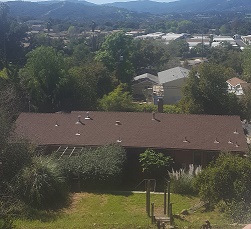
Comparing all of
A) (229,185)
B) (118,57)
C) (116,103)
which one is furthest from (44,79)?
(229,185)

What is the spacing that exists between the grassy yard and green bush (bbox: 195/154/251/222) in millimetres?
560

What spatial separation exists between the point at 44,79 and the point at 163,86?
18202 mm

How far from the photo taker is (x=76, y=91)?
34188 millimetres

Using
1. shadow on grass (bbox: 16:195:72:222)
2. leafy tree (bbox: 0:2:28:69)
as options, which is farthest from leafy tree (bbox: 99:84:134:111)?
leafy tree (bbox: 0:2:28:69)

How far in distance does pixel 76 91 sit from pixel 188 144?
15.4m

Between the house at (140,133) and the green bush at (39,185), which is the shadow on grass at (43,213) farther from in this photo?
the house at (140,133)

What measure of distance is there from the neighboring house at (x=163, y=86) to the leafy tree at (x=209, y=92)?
37.8 feet

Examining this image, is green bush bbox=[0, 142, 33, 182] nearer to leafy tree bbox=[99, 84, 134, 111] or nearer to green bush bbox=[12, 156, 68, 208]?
green bush bbox=[12, 156, 68, 208]

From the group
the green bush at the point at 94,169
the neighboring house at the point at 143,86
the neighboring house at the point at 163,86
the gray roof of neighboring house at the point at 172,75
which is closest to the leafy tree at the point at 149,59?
the neighboring house at the point at 163,86

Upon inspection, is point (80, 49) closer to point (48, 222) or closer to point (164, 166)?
point (164, 166)

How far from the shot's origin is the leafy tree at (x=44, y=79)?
33.4 meters

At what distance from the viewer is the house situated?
20.8 m

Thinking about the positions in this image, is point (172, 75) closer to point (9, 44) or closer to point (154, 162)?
point (154, 162)

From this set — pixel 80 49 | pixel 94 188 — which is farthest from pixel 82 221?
pixel 80 49
